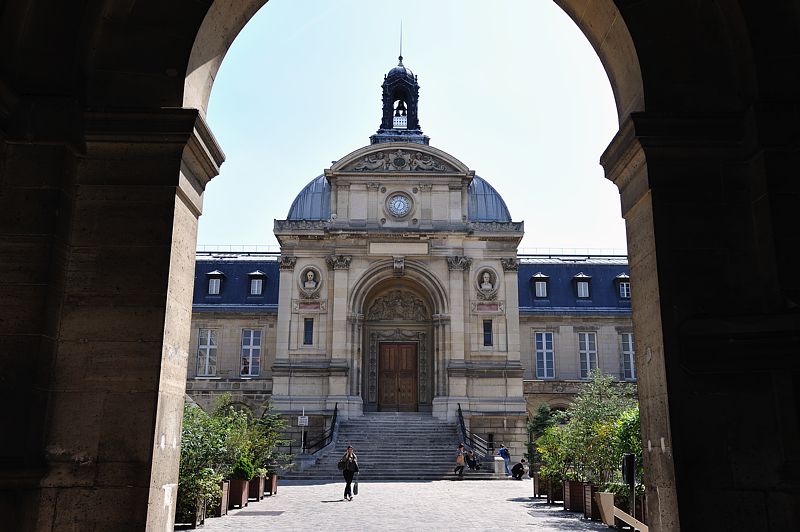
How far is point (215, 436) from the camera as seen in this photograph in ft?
45.2

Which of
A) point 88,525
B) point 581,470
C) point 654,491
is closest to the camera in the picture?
point 88,525

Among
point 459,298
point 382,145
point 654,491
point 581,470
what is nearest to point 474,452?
point 459,298

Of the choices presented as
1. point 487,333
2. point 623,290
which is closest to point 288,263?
point 487,333

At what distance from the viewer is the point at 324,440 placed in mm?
29625

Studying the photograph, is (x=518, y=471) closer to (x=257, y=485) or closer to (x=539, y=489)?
(x=539, y=489)

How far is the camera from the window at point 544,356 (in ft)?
141

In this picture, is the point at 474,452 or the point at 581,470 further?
the point at 474,452

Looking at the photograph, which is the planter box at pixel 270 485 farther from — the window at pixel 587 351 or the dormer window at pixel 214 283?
the window at pixel 587 351

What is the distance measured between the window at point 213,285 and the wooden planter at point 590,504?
32.9 meters

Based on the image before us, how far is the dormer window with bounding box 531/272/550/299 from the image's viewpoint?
4541cm

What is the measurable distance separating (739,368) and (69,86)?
604 centimetres

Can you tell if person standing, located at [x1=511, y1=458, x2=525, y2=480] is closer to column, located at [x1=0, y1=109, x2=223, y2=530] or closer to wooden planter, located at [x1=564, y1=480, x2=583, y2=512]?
wooden planter, located at [x1=564, y1=480, x2=583, y2=512]

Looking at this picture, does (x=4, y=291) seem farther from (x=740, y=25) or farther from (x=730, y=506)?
(x=740, y=25)

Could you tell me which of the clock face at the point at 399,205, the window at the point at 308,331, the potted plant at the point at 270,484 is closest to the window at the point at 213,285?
the window at the point at 308,331
